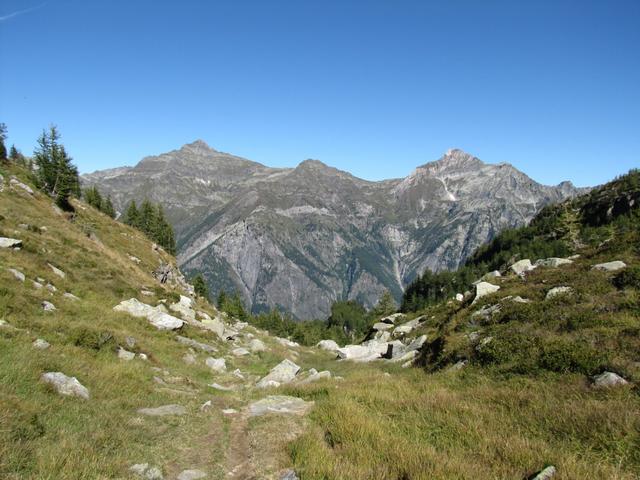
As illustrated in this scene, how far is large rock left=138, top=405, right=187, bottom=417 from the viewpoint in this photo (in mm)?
10934

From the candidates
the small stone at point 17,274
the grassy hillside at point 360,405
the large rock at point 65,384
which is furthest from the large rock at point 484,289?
the small stone at point 17,274

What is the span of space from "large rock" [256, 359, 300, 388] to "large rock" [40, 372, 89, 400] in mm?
10024

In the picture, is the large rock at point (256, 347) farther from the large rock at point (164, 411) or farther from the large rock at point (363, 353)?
the large rock at point (164, 411)

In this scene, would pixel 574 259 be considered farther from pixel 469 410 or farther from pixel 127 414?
pixel 127 414

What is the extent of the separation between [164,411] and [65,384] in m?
2.72

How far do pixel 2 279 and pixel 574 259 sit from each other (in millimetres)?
35865

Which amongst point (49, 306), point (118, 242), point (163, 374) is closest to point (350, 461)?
point (163, 374)

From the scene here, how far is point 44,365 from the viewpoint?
10.9 metres

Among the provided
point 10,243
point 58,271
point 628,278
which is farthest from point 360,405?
point 10,243

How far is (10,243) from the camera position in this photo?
23.2 metres

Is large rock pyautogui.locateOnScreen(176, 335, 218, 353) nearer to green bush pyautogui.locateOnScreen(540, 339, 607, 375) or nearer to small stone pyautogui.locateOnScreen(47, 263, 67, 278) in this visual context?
small stone pyautogui.locateOnScreen(47, 263, 67, 278)

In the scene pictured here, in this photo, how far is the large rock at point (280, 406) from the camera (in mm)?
12292

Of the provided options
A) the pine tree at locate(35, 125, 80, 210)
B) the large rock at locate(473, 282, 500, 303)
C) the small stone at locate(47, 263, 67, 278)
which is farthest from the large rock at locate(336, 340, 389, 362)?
the pine tree at locate(35, 125, 80, 210)

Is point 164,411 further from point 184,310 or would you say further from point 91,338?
point 184,310
